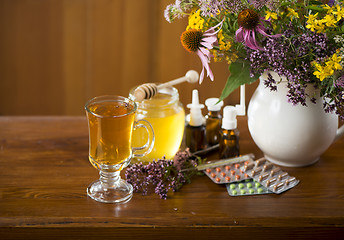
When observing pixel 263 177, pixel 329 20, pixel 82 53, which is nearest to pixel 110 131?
pixel 263 177

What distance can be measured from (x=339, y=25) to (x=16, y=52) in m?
2.05

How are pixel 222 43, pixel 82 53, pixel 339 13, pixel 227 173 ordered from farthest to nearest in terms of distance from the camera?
pixel 82 53, pixel 227 173, pixel 222 43, pixel 339 13

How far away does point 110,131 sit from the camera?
41.1 inches

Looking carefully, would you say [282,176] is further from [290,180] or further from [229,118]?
[229,118]

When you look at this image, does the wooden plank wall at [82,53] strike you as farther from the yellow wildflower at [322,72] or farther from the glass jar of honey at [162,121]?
the yellow wildflower at [322,72]

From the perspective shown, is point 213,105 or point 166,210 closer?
point 166,210

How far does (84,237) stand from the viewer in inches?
40.2

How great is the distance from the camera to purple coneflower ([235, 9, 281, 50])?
1033 millimetres

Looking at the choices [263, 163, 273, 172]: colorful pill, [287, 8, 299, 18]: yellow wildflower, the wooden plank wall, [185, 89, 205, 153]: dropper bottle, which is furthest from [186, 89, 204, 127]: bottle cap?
the wooden plank wall

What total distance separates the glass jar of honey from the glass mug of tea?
0.29ft

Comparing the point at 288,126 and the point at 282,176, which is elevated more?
the point at 288,126

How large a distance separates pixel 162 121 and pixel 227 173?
8.0 inches

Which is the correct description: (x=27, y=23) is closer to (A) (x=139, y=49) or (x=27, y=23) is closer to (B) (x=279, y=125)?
(A) (x=139, y=49)

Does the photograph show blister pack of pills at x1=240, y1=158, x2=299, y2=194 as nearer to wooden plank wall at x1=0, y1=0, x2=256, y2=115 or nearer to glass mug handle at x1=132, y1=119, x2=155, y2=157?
glass mug handle at x1=132, y1=119, x2=155, y2=157
